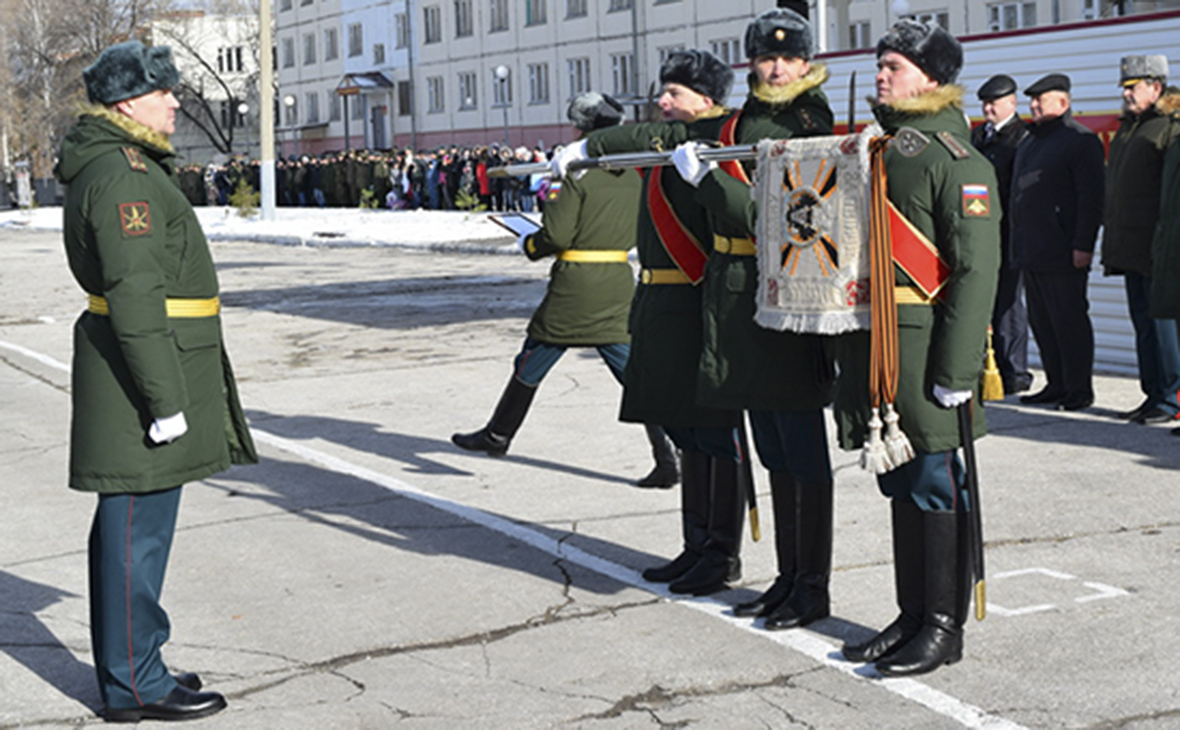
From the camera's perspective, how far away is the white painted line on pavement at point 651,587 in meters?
4.73

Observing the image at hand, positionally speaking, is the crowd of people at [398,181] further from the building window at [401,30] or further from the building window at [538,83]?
the building window at [401,30]

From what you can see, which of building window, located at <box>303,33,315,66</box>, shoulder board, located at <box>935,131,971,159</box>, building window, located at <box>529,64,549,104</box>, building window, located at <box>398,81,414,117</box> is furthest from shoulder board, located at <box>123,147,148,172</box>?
building window, located at <box>303,33,315,66</box>

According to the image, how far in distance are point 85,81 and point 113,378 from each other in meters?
0.88

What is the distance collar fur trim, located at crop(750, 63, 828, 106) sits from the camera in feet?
18.1

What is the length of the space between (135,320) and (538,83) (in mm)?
54816

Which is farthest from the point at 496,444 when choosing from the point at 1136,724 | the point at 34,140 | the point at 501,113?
the point at 34,140

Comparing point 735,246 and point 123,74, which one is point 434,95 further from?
point 123,74

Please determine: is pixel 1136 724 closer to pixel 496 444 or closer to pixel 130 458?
pixel 130 458

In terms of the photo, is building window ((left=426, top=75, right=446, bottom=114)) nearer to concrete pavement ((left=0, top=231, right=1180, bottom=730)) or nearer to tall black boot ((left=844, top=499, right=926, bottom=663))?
concrete pavement ((left=0, top=231, right=1180, bottom=730))

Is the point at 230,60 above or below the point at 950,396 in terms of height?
above

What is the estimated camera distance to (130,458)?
4.77 m

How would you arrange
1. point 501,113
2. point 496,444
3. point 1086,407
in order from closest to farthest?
point 496,444 < point 1086,407 < point 501,113

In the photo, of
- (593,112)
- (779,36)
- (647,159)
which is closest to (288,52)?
(593,112)

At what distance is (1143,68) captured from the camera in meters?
9.37
